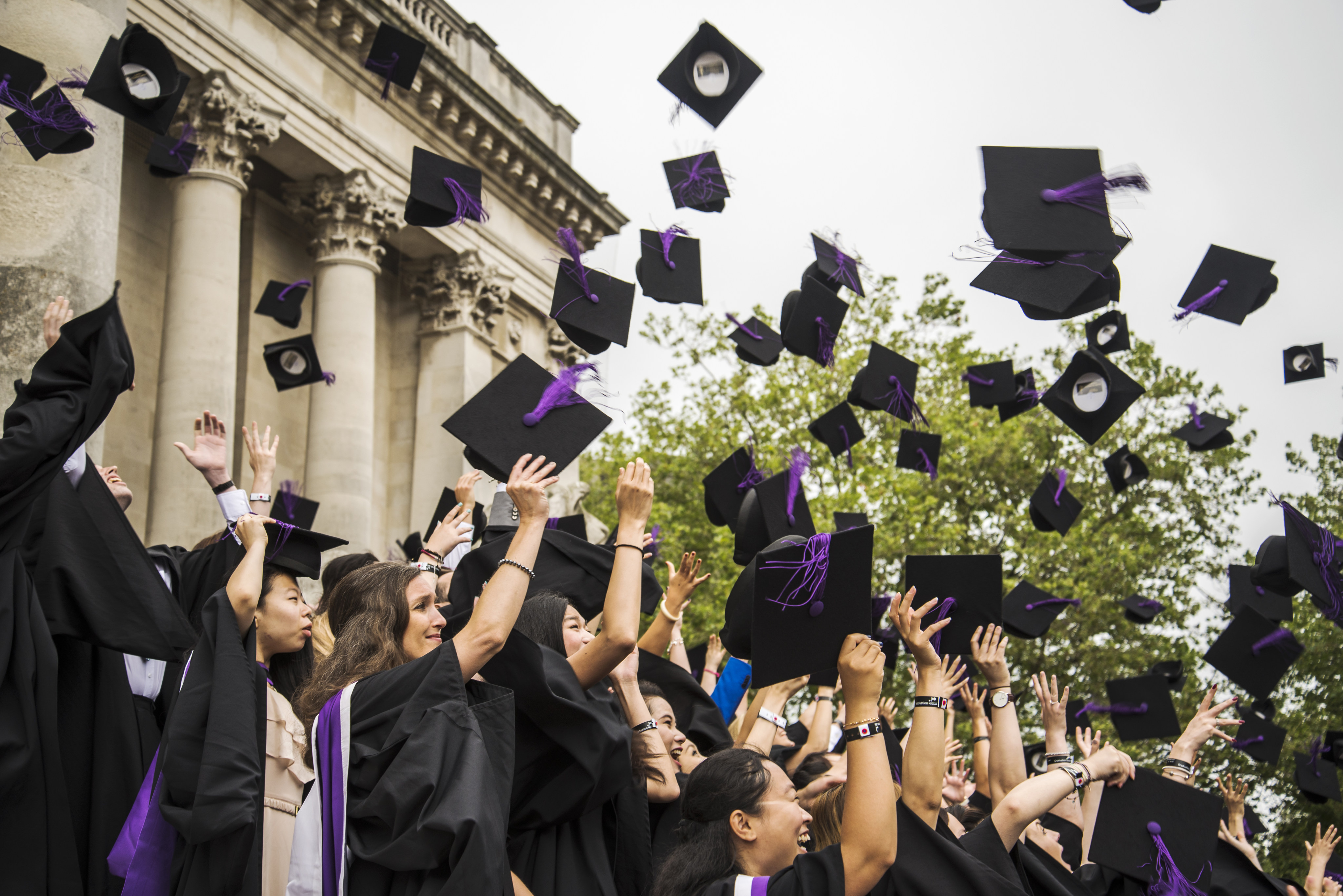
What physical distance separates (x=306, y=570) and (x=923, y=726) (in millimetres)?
2675

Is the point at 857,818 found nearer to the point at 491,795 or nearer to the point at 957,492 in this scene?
the point at 491,795

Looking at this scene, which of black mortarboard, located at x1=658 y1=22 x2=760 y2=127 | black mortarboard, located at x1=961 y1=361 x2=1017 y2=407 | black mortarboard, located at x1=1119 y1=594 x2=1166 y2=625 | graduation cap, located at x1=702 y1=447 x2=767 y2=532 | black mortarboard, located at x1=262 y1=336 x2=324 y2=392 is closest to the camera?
graduation cap, located at x1=702 y1=447 x2=767 y2=532

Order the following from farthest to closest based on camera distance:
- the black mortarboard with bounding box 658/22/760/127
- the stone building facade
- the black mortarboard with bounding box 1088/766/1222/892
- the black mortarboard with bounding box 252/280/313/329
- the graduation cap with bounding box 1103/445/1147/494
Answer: the black mortarboard with bounding box 252/280/313/329 < the graduation cap with bounding box 1103/445/1147/494 < the stone building facade < the black mortarboard with bounding box 658/22/760/127 < the black mortarboard with bounding box 1088/766/1222/892

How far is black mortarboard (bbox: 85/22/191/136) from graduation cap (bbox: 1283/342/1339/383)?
30.0ft

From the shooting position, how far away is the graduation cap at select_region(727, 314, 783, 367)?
996cm

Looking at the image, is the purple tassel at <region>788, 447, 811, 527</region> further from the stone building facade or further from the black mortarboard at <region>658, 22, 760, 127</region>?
the stone building facade

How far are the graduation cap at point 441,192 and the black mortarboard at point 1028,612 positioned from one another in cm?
539

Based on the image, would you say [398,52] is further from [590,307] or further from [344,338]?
[590,307]

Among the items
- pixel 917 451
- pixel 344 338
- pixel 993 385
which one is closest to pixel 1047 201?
pixel 993 385

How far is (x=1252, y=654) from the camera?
348 inches

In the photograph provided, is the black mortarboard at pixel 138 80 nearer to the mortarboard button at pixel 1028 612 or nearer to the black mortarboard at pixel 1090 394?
the black mortarboard at pixel 1090 394

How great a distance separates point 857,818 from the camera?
3162 mm

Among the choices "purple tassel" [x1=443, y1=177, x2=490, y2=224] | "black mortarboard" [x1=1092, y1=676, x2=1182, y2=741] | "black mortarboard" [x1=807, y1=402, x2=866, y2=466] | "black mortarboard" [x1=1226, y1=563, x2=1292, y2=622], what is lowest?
"black mortarboard" [x1=1092, y1=676, x2=1182, y2=741]

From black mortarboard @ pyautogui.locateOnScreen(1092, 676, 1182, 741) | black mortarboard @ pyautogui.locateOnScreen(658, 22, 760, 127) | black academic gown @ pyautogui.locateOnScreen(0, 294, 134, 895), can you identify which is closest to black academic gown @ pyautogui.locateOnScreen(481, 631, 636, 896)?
black academic gown @ pyautogui.locateOnScreen(0, 294, 134, 895)
